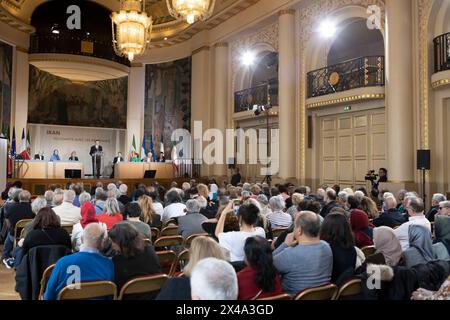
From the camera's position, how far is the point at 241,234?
3.95 metres

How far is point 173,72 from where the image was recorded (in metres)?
20.0

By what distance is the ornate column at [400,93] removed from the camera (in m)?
10.4

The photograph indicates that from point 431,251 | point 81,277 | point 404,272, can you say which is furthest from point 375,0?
point 81,277

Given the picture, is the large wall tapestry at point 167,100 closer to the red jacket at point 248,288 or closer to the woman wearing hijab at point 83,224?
the woman wearing hijab at point 83,224

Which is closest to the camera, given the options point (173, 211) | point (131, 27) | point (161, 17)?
point (173, 211)

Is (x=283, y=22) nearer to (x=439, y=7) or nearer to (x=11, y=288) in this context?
(x=439, y=7)

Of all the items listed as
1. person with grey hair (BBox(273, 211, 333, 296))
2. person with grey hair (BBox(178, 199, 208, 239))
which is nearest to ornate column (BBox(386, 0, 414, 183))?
person with grey hair (BBox(178, 199, 208, 239))

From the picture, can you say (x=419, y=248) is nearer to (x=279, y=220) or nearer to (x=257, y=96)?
(x=279, y=220)

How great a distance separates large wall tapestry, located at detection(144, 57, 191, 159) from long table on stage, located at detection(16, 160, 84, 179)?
514 centimetres

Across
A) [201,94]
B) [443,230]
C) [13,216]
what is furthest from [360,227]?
[201,94]

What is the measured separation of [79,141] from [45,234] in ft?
57.6

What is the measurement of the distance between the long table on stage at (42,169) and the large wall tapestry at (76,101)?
13.3ft

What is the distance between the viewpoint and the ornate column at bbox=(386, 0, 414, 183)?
1044 centimetres

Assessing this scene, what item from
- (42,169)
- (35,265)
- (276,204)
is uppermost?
(42,169)
